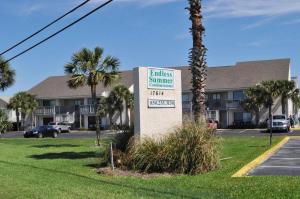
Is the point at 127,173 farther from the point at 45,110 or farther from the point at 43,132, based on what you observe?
the point at 45,110

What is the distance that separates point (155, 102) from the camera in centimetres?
1859

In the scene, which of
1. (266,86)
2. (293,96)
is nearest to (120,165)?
(266,86)

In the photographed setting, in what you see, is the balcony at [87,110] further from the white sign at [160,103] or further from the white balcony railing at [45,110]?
the white sign at [160,103]

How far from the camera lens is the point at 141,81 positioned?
18.2 m

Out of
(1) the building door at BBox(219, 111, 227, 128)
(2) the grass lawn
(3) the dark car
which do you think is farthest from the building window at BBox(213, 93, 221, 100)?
(2) the grass lawn

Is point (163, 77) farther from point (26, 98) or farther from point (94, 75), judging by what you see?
point (26, 98)

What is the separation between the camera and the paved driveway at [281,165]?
14856 millimetres

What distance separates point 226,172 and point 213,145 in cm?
135

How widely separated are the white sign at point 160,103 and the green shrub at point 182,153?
182cm

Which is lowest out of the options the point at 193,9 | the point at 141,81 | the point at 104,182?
the point at 104,182

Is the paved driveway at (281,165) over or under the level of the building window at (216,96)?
under

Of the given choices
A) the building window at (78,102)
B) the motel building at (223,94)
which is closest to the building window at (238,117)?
the motel building at (223,94)

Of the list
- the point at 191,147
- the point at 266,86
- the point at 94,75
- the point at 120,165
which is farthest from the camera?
the point at 266,86

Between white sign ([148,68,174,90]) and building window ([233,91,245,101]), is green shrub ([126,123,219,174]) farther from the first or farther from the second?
building window ([233,91,245,101])
